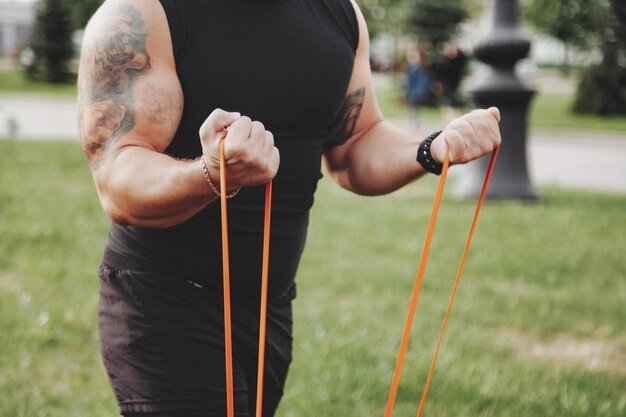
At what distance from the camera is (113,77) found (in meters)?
1.62

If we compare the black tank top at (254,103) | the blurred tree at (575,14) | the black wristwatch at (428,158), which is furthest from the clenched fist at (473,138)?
the blurred tree at (575,14)

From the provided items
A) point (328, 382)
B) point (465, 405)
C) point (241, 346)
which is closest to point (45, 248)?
point (328, 382)

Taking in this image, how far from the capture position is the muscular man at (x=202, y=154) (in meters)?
1.59

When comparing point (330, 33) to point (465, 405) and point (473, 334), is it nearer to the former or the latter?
point (465, 405)

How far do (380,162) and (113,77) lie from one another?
0.72m

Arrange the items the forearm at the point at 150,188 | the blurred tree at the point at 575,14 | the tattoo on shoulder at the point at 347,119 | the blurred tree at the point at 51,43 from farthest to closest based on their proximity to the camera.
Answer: the blurred tree at the point at 51,43 → the blurred tree at the point at 575,14 → the tattoo on shoulder at the point at 347,119 → the forearm at the point at 150,188

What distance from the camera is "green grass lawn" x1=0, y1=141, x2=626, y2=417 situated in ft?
11.0

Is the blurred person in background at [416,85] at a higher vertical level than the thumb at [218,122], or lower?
lower

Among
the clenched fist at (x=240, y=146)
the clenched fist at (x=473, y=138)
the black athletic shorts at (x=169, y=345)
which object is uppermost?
the clenched fist at (x=240, y=146)

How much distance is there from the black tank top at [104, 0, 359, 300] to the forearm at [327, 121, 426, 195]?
150 mm

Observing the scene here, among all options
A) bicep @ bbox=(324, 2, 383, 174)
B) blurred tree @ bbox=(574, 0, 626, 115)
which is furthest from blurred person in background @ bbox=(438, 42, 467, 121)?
bicep @ bbox=(324, 2, 383, 174)

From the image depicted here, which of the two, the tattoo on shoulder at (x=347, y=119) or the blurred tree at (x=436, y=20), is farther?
the blurred tree at (x=436, y=20)

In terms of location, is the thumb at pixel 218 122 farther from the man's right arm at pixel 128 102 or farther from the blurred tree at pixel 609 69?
the blurred tree at pixel 609 69

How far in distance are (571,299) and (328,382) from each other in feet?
6.43
